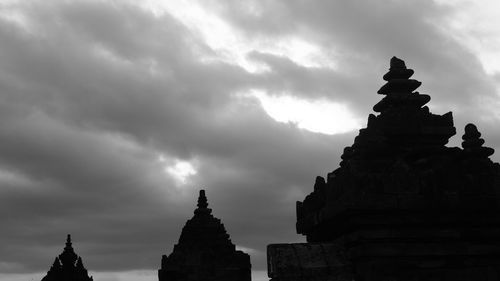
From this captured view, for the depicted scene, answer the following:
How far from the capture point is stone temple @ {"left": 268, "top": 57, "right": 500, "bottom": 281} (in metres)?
7.37

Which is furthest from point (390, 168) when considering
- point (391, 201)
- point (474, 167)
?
point (474, 167)

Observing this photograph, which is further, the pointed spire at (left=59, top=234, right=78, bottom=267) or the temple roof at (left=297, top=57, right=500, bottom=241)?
the pointed spire at (left=59, top=234, right=78, bottom=267)

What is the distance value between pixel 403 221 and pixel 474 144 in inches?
58.0

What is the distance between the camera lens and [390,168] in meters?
7.60

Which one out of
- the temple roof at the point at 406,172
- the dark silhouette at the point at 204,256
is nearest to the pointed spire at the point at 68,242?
the dark silhouette at the point at 204,256

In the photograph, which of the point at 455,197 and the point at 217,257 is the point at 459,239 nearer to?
the point at 455,197

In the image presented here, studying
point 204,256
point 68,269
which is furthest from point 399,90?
point 68,269

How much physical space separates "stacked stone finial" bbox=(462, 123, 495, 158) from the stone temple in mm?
12

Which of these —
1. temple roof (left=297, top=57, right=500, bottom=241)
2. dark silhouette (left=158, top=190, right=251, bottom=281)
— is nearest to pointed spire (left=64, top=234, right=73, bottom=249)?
dark silhouette (left=158, top=190, right=251, bottom=281)

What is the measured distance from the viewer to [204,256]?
3012 cm

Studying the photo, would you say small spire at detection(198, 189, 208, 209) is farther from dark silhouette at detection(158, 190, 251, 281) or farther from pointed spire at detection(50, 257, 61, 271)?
pointed spire at detection(50, 257, 61, 271)

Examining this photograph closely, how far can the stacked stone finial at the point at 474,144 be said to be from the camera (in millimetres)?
8125

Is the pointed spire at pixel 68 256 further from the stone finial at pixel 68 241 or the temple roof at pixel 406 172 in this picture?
the temple roof at pixel 406 172

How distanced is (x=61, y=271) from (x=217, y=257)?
32.9ft
